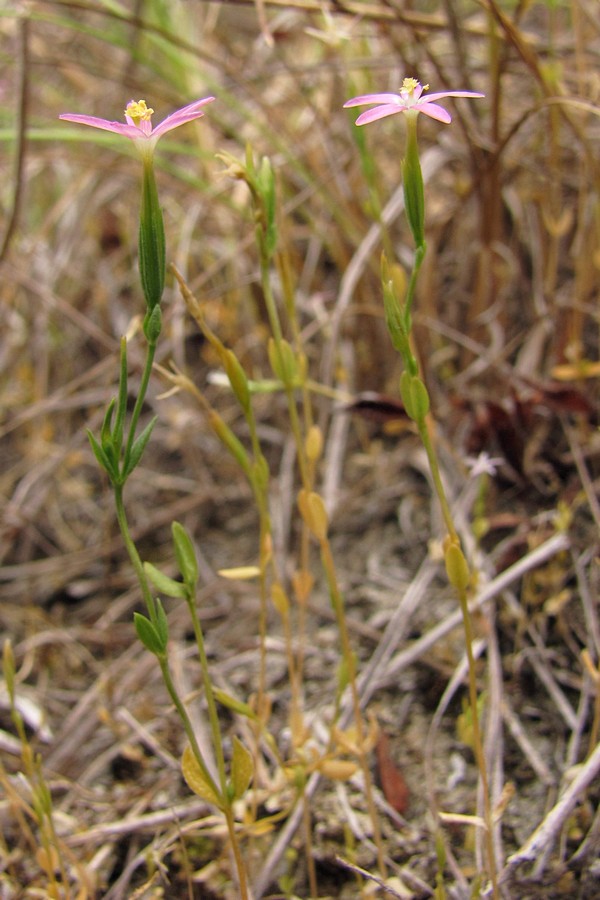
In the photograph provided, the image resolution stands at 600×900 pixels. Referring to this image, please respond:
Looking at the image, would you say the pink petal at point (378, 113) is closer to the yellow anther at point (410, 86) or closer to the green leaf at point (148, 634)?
the yellow anther at point (410, 86)

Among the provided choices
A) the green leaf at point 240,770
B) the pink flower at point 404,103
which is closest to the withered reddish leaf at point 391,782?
the green leaf at point 240,770

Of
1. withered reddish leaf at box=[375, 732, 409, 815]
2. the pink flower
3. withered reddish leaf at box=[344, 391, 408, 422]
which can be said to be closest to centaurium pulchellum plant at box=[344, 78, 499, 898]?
the pink flower

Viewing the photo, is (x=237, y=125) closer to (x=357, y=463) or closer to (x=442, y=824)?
(x=357, y=463)

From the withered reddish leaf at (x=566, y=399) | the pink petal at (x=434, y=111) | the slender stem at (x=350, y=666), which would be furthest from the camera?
the withered reddish leaf at (x=566, y=399)

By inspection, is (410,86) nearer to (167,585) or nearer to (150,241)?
(150,241)

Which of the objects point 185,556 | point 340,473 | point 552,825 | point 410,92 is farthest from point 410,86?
point 340,473

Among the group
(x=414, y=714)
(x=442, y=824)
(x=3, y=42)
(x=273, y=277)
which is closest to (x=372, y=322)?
(x=273, y=277)
